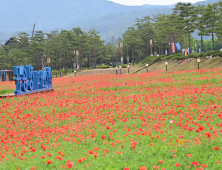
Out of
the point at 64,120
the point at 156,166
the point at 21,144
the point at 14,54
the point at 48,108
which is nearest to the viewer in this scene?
the point at 156,166

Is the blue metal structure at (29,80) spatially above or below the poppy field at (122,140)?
above

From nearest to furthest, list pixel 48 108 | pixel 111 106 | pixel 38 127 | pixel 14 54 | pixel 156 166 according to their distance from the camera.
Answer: pixel 156 166
pixel 38 127
pixel 111 106
pixel 48 108
pixel 14 54

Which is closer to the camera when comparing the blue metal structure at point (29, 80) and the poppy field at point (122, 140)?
the poppy field at point (122, 140)

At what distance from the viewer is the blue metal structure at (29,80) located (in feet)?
56.8

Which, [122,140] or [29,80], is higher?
[29,80]

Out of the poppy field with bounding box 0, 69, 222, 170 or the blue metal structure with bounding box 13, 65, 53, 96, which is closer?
the poppy field with bounding box 0, 69, 222, 170

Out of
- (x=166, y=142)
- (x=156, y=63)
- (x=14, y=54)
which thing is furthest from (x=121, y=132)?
(x=14, y=54)

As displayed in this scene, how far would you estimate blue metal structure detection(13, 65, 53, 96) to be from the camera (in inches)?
682

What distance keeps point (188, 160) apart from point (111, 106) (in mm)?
6408

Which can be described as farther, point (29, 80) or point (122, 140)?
point (29, 80)

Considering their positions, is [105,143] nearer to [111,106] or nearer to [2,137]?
[2,137]

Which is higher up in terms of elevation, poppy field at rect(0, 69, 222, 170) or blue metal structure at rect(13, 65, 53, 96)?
blue metal structure at rect(13, 65, 53, 96)

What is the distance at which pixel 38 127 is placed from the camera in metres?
8.13

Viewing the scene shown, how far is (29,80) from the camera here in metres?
18.6
